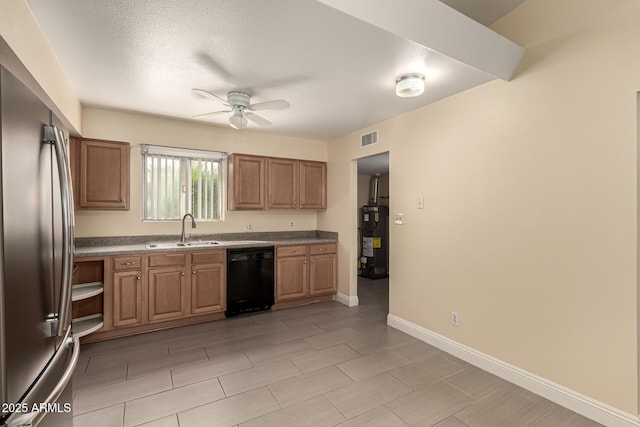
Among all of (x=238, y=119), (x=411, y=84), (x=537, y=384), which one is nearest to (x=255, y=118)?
(x=238, y=119)

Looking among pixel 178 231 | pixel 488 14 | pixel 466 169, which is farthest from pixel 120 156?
pixel 488 14

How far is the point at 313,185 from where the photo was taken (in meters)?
4.81

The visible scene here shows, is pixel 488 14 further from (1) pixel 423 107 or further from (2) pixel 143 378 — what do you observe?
(2) pixel 143 378

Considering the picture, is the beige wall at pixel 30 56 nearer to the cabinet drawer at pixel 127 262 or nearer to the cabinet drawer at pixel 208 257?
the cabinet drawer at pixel 127 262

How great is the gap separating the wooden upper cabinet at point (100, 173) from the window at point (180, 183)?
28cm

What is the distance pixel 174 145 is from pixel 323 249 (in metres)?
2.61

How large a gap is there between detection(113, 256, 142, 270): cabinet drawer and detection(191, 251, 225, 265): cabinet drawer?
58cm

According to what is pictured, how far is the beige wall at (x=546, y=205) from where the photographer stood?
1.87 meters

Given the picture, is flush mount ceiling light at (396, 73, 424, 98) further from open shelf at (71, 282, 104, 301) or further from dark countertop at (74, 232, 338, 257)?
open shelf at (71, 282, 104, 301)

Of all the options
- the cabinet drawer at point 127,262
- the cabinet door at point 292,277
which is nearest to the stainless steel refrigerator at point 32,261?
the cabinet drawer at point 127,262

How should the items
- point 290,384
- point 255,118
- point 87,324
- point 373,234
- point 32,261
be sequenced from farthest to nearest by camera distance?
point 373,234
point 255,118
point 87,324
point 290,384
point 32,261

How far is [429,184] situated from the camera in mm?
3189

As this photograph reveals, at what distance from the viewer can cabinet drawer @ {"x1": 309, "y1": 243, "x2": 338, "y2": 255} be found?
448cm

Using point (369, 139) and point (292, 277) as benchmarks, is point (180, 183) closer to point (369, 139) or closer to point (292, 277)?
point (292, 277)
